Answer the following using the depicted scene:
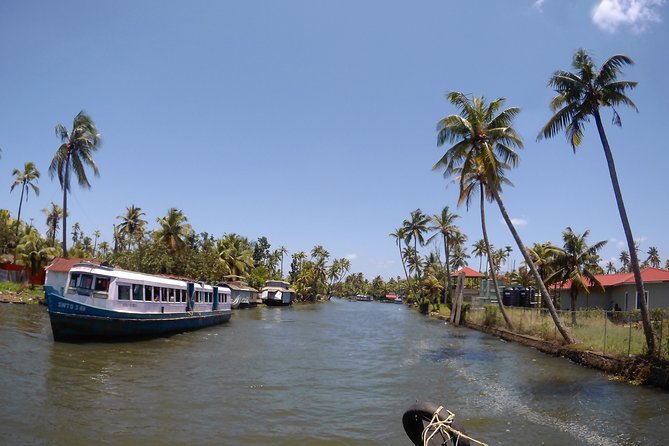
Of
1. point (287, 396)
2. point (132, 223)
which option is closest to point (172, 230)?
point (132, 223)

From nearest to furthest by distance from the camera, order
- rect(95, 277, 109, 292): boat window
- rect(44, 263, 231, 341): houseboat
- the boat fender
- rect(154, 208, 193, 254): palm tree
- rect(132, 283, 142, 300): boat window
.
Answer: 1. the boat fender
2. rect(44, 263, 231, 341): houseboat
3. rect(95, 277, 109, 292): boat window
4. rect(132, 283, 142, 300): boat window
5. rect(154, 208, 193, 254): palm tree

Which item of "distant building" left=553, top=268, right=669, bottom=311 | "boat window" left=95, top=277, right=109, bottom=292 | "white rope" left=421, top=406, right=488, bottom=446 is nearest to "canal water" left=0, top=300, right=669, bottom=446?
"boat window" left=95, top=277, right=109, bottom=292

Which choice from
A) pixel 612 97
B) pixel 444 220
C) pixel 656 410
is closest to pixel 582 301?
pixel 444 220

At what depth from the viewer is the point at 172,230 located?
2244 inches

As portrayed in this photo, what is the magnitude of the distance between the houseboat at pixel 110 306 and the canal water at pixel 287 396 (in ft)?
3.46

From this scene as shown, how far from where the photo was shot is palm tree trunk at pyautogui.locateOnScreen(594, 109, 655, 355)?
16.8 m

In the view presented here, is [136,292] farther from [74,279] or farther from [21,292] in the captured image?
[21,292]

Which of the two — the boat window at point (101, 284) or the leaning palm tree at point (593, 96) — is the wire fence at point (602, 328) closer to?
the leaning palm tree at point (593, 96)

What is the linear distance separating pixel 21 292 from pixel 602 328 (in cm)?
4243

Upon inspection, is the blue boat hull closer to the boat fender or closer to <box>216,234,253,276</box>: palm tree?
the boat fender

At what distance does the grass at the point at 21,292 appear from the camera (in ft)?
119

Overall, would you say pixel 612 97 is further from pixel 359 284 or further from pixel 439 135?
pixel 359 284

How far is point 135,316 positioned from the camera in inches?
942

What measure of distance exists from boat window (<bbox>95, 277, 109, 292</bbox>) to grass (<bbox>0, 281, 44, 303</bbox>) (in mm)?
18433
